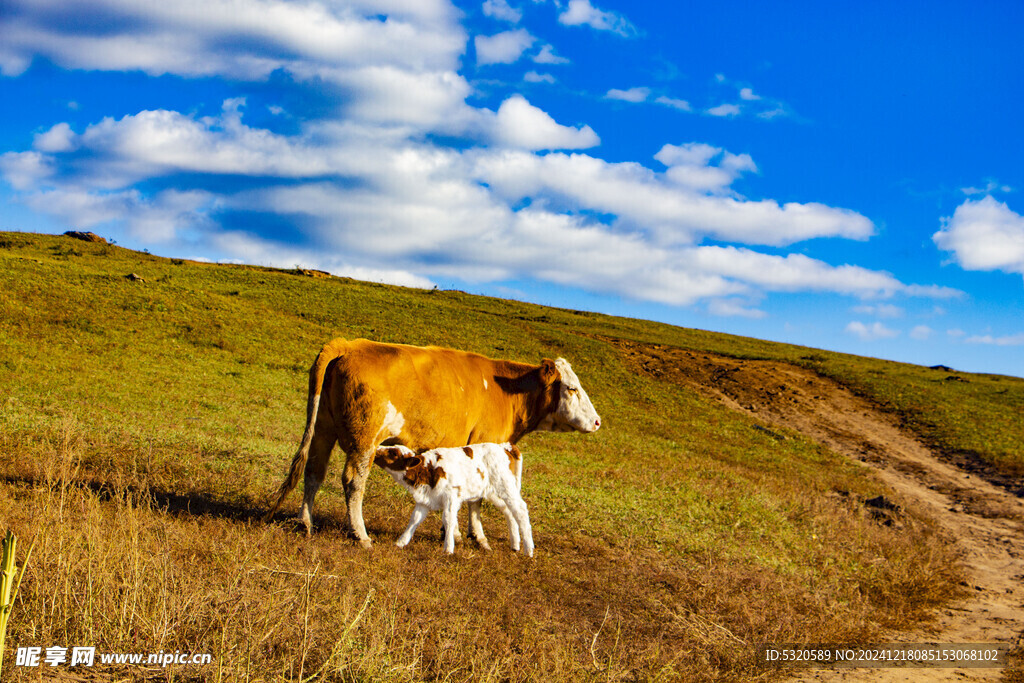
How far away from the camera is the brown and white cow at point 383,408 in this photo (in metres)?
9.87

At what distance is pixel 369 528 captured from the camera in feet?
36.8

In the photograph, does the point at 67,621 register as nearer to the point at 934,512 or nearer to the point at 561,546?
the point at 561,546

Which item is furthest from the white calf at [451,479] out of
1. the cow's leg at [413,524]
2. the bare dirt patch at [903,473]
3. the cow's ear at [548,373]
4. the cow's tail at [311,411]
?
the bare dirt patch at [903,473]

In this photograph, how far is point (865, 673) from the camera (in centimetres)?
933

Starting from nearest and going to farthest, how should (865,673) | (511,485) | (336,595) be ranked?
(336,595) → (865,673) → (511,485)

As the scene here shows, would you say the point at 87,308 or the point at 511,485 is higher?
the point at 87,308

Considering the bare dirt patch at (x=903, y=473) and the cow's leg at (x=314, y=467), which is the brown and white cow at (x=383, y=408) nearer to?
the cow's leg at (x=314, y=467)

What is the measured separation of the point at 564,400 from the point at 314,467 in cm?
454

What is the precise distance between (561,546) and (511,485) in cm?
234

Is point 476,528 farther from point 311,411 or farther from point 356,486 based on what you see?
point 311,411

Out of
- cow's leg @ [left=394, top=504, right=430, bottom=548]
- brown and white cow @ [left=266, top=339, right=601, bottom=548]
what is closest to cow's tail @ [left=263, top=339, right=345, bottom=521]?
brown and white cow @ [left=266, top=339, right=601, bottom=548]

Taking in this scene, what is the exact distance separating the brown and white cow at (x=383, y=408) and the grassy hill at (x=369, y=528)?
0.79 metres

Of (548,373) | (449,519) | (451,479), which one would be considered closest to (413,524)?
(449,519)

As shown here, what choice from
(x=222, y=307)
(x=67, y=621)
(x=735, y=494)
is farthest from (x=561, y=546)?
(x=222, y=307)
